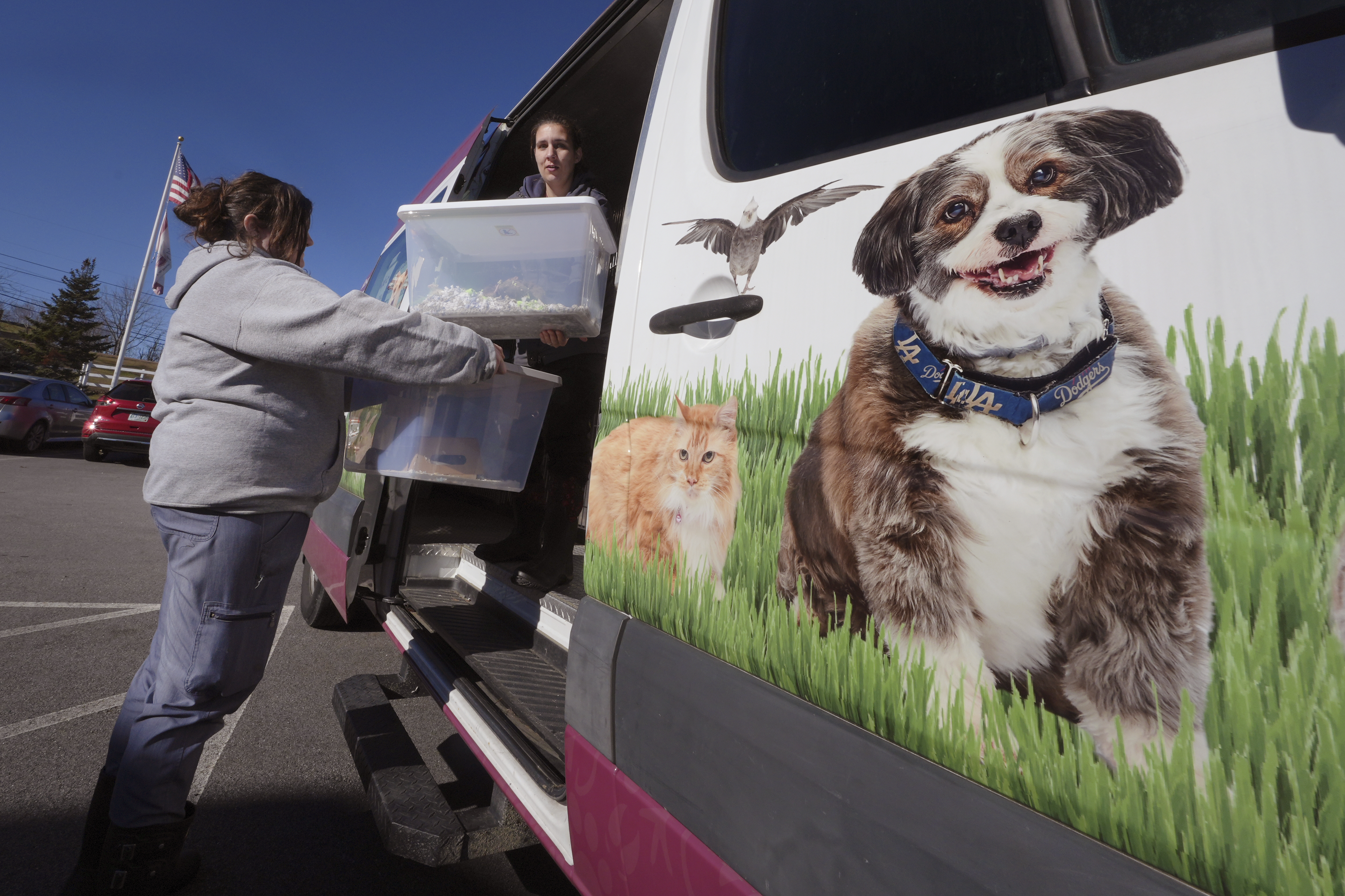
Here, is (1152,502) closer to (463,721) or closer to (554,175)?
(463,721)

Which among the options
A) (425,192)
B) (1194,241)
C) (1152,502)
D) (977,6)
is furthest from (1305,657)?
(425,192)

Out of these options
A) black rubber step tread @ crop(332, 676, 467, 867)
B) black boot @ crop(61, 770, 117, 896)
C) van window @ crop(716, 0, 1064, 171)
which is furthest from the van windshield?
van window @ crop(716, 0, 1064, 171)

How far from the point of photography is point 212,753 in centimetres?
258

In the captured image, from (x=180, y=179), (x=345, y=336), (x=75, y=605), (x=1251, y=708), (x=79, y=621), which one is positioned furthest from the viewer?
(x=180, y=179)

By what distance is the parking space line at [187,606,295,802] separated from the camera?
230cm

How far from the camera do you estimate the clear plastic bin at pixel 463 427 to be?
6.13ft

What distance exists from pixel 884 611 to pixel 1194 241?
1.70 feet

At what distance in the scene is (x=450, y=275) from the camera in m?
2.10

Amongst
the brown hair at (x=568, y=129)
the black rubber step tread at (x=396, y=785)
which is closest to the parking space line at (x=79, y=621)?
the black rubber step tread at (x=396, y=785)

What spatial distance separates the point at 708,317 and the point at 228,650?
4.37 feet

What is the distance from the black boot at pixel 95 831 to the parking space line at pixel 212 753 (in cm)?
41

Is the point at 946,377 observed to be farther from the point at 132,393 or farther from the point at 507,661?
the point at 132,393

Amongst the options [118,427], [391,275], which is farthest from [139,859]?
[118,427]

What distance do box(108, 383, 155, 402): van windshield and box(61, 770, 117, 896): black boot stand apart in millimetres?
12997
